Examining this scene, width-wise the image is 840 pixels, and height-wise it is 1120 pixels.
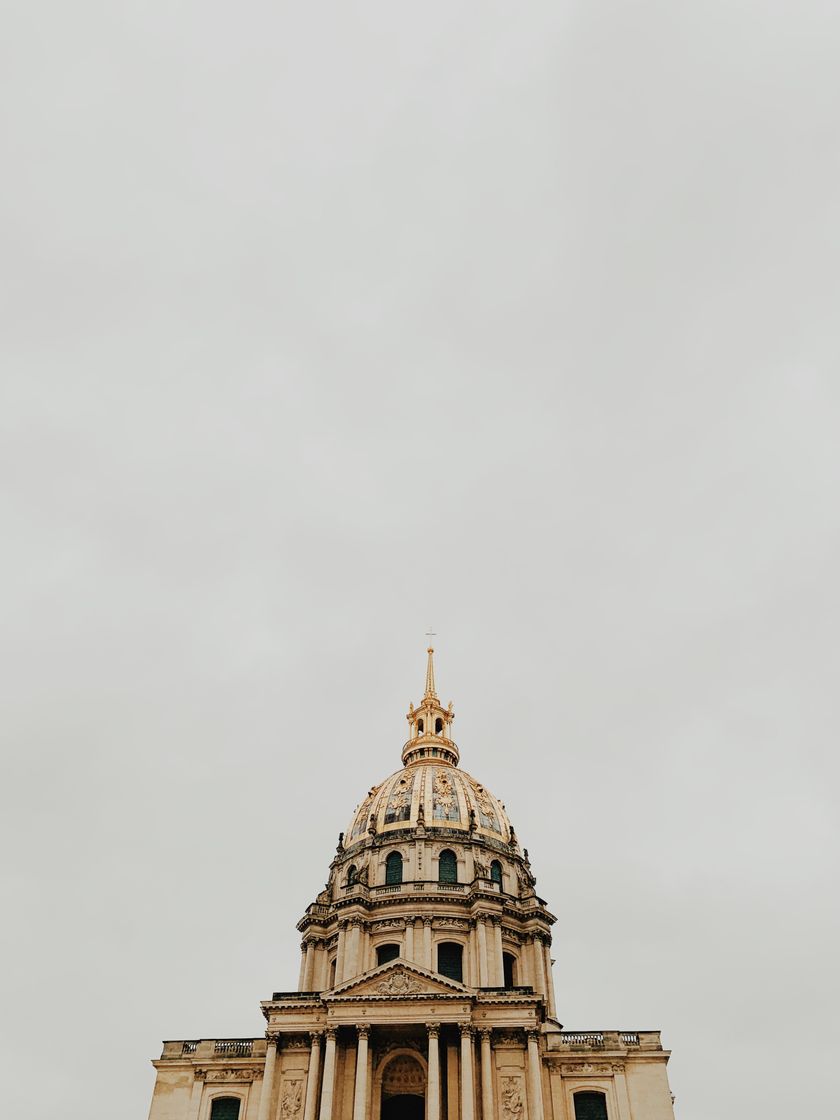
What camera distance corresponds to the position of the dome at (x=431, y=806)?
7006 centimetres

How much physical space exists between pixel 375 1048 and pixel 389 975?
380 centimetres

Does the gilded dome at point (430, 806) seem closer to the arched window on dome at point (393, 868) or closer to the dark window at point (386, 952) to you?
the arched window on dome at point (393, 868)

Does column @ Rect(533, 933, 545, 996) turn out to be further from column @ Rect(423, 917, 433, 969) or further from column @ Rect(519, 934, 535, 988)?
column @ Rect(423, 917, 433, 969)

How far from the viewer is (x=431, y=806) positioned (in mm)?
70875

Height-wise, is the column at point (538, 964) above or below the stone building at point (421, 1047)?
above

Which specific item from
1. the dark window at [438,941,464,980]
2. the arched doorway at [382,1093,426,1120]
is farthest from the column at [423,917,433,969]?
the arched doorway at [382,1093,426,1120]

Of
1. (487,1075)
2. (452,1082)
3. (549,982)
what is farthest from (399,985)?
(549,982)

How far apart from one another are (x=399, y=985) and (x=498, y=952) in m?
13.4

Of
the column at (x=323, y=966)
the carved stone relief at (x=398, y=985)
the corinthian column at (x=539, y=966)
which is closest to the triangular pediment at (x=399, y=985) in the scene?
the carved stone relief at (x=398, y=985)

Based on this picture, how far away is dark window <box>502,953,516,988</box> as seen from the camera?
62781mm

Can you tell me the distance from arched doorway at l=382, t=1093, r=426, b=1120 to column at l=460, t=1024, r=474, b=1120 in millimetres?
5156

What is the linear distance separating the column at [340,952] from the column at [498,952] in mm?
9772

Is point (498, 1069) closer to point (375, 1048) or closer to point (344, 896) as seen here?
point (375, 1048)

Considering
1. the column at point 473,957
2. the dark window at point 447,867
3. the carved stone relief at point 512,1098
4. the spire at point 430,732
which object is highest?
the spire at point 430,732
